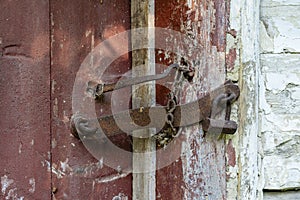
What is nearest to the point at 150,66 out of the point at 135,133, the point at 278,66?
the point at 135,133

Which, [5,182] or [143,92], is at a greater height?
[143,92]

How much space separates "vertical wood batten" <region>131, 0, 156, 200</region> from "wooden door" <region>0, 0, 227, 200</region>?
2 centimetres

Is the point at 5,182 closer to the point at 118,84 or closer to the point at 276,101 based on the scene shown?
the point at 118,84

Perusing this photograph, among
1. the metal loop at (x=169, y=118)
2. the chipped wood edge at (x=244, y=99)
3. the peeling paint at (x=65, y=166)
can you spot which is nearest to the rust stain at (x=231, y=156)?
the chipped wood edge at (x=244, y=99)

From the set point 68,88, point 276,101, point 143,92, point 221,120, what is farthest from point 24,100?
point 276,101

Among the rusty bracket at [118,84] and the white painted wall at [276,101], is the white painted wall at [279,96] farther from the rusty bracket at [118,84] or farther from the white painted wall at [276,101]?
the rusty bracket at [118,84]

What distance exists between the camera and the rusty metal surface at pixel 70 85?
0.78m

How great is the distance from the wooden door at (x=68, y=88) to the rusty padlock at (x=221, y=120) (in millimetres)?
29

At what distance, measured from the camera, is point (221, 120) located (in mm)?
758

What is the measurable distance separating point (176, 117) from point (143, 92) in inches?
3.6

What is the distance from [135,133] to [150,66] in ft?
0.40

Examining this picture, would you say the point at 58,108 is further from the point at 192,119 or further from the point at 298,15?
the point at 298,15

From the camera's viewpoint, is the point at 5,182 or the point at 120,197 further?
the point at 120,197

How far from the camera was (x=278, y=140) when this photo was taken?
2.65ft
